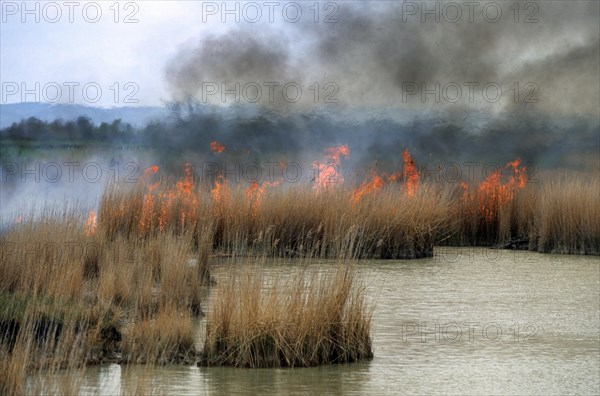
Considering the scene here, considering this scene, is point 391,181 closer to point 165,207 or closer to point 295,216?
point 295,216

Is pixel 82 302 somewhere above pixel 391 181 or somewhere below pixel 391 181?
below

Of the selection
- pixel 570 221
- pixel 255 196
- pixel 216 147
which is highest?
pixel 216 147

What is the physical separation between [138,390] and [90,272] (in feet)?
17.4

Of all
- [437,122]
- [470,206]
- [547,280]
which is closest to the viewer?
[547,280]

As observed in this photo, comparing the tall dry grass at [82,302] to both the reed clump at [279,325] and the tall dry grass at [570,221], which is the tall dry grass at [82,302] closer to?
the reed clump at [279,325]

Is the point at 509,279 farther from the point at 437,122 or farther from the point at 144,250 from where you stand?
the point at 437,122

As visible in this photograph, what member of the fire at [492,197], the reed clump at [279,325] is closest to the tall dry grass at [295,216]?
the fire at [492,197]

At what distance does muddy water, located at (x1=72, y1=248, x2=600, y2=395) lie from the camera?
6.70 m

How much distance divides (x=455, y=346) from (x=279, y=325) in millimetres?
1791

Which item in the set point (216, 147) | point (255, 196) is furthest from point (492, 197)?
point (216, 147)

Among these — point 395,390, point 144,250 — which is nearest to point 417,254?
point 144,250

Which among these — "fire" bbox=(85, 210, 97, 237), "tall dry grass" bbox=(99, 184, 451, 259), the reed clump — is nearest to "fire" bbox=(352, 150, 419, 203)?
"tall dry grass" bbox=(99, 184, 451, 259)

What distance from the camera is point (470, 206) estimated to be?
17000 millimetres

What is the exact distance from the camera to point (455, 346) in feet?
26.9
